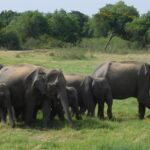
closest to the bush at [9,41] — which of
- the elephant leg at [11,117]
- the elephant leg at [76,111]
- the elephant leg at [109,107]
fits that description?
the elephant leg at [109,107]

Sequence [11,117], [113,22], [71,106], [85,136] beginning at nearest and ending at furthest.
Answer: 1. [85,136]
2. [11,117]
3. [71,106]
4. [113,22]

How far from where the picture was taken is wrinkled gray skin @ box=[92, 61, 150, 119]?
15.4 metres

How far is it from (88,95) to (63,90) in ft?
6.03

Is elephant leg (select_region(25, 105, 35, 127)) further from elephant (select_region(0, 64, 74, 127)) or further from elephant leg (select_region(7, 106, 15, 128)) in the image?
elephant leg (select_region(7, 106, 15, 128))

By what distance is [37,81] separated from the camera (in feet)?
42.7

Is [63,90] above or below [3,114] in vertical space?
above

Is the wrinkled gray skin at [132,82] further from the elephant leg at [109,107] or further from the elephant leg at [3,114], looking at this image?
the elephant leg at [3,114]

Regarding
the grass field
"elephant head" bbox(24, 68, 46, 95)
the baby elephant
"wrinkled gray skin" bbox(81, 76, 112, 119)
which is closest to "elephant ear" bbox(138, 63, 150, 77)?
"wrinkled gray skin" bbox(81, 76, 112, 119)

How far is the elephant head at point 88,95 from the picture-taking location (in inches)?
579

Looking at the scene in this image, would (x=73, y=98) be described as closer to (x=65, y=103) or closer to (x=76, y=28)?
(x=65, y=103)

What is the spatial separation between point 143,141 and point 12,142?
2621 mm

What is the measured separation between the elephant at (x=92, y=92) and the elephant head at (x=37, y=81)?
1.97 meters

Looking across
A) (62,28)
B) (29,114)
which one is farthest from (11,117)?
(62,28)

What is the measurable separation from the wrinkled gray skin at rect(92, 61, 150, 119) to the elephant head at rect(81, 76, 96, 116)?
0.76 metres
